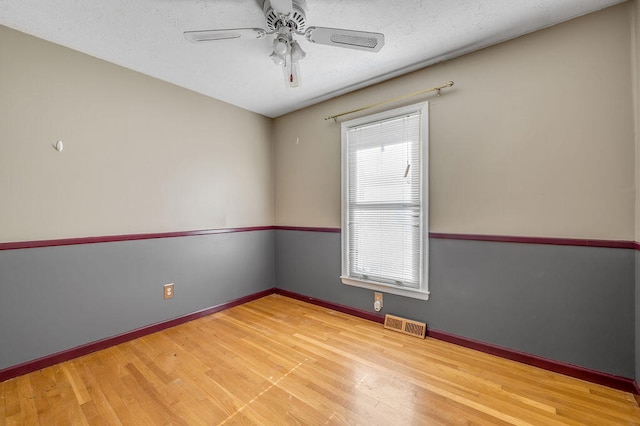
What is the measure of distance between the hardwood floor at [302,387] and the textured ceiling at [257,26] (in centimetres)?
242

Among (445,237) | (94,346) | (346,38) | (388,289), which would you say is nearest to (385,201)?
(445,237)

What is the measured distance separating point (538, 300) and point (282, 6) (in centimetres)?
257

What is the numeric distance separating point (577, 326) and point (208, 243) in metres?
3.26

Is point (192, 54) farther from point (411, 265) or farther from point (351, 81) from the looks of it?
point (411, 265)

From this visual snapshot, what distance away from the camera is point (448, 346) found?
2229 mm

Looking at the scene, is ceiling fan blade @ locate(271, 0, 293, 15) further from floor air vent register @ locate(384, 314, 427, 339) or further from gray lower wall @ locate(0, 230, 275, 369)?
floor air vent register @ locate(384, 314, 427, 339)

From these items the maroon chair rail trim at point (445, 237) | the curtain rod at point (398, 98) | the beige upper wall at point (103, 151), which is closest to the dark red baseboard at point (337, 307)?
the maroon chair rail trim at point (445, 237)

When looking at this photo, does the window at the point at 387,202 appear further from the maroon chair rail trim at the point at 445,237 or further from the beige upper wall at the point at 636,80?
the beige upper wall at the point at 636,80

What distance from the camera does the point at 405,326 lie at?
2477mm

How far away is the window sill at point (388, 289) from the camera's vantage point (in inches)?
95.6

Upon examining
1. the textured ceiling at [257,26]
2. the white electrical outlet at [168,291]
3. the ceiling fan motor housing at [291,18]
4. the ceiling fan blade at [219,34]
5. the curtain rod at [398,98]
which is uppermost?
the textured ceiling at [257,26]

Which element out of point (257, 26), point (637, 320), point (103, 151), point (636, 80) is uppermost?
point (257, 26)

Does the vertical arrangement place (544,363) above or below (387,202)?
below

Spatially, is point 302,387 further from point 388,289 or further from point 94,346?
point 94,346
